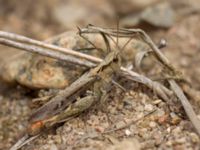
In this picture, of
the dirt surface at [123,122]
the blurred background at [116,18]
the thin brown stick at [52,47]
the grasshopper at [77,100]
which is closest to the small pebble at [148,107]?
the dirt surface at [123,122]

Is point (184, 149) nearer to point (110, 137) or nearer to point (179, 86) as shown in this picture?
point (110, 137)

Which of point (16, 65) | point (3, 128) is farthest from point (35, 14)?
point (3, 128)

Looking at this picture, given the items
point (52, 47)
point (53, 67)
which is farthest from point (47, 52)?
point (53, 67)

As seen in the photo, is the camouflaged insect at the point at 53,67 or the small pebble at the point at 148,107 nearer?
the small pebble at the point at 148,107

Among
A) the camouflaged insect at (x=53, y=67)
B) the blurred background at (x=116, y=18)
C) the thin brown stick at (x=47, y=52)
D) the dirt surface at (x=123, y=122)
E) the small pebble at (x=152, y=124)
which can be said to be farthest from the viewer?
the blurred background at (x=116, y=18)

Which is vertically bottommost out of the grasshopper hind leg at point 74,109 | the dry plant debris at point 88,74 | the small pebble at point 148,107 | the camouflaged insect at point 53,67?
the small pebble at point 148,107

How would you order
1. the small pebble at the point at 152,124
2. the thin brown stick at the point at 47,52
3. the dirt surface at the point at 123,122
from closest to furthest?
the dirt surface at the point at 123,122
the small pebble at the point at 152,124
the thin brown stick at the point at 47,52

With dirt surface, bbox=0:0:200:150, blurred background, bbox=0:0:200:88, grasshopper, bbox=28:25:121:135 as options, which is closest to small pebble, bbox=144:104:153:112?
dirt surface, bbox=0:0:200:150

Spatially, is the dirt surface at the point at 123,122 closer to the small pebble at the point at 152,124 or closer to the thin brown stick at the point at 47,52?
the small pebble at the point at 152,124

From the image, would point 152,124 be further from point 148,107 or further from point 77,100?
point 77,100
